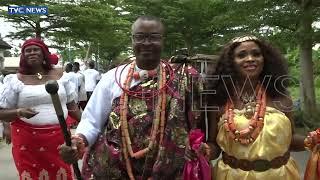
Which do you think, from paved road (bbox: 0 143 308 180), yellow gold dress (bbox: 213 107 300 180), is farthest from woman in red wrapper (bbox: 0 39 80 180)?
paved road (bbox: 0 143 308 180)

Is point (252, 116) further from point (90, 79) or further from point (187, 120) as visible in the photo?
point (90, 79)

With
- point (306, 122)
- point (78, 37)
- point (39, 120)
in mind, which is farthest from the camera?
point (78, 37)

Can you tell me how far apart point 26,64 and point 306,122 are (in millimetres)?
6420

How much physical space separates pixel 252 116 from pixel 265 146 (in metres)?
0.20

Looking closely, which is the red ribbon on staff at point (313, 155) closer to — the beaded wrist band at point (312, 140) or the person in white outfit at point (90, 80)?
the beaded wrist band at point (312, 140)

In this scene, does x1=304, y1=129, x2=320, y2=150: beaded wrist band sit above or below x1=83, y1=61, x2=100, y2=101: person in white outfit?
above

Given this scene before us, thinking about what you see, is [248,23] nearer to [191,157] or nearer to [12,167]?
[12,167]

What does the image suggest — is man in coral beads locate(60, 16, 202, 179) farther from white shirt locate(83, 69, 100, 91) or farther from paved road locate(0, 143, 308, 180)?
white shirt locate(83, 69, 100, 91)

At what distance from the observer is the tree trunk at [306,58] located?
9.21 meters

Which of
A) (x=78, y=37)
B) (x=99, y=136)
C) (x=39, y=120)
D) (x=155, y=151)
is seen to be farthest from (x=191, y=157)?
(x=78, y=37)

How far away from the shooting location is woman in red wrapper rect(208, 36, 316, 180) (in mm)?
3201

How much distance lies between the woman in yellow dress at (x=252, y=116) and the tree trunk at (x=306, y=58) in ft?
19.7

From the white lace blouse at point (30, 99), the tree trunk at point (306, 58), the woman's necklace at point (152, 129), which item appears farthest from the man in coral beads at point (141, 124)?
the tree trunk at point (306, 58)

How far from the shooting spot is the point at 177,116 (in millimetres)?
2992
